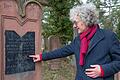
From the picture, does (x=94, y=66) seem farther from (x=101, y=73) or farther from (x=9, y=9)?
(x=9, y=9)

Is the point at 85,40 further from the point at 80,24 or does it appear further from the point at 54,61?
the point at 54,61

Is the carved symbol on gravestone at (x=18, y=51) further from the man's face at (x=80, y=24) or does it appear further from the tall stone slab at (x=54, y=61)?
the tall stone slab at (x=54, y=61)

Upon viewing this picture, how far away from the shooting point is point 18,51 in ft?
18.7

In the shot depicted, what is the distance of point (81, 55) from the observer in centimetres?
501

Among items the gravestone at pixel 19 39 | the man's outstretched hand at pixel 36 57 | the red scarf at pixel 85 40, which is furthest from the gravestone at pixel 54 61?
the red scarf at pixel 85 40

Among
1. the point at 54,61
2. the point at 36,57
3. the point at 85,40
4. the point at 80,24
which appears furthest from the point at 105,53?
the point at 54,61

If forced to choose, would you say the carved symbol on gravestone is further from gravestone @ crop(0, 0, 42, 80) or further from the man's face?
the man's face

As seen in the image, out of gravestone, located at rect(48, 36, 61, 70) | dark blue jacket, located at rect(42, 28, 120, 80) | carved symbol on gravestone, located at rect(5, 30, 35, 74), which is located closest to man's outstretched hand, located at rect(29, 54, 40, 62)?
carved symbol on gravestone, located at rect(5, 30, 35, 74)

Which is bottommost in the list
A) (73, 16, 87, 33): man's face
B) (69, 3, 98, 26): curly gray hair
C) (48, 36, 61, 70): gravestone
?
(48, 36, 61, 70): gravestone

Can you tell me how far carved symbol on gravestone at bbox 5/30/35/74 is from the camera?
219 inches

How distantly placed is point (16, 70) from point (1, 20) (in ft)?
2.69

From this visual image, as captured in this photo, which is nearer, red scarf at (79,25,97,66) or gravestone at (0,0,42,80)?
red scarf at (79,25,97,66)

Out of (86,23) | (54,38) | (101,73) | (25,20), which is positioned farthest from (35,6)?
(54,38)

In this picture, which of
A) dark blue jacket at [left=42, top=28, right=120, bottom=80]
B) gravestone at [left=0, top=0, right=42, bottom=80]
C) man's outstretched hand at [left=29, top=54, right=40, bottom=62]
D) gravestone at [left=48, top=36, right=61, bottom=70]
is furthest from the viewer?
gravestone at [left=48, top=36, right=61, bottom=70]
